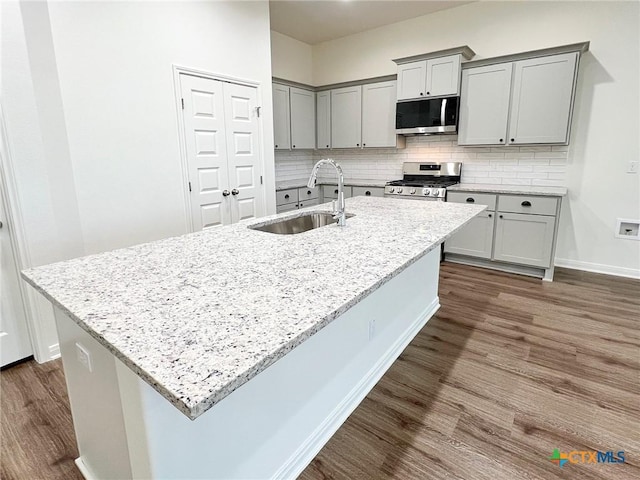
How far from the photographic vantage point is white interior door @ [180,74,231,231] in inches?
125

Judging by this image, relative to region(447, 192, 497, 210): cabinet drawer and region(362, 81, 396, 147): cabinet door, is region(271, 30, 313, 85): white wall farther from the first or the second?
region(447, 192, 497, 210): cabinet drawer

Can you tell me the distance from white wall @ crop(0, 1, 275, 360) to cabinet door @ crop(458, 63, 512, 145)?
8.48 ft

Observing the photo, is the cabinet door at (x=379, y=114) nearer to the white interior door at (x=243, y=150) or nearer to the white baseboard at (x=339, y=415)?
the white interior door at (x=243, y=150)

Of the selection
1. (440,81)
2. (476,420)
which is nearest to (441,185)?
(440,81)

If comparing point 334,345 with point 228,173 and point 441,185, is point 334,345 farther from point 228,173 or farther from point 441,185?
point 441,185

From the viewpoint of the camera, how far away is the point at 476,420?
6.06ft

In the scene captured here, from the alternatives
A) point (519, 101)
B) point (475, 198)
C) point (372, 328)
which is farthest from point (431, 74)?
point (372, 328)

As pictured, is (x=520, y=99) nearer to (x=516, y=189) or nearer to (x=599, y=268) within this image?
(x=516, y=189)

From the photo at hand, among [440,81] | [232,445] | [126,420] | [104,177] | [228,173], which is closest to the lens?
[126,420]

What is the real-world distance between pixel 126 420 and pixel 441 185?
12.7 feet

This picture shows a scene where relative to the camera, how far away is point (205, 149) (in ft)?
11.0

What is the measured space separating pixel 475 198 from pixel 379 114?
1.72m

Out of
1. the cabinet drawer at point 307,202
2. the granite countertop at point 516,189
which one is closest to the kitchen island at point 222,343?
the granite countertop at point 516,189

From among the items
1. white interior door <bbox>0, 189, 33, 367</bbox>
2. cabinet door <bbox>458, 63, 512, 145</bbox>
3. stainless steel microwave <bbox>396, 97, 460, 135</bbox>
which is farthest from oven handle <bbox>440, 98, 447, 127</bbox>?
white interior door <bbox>0, 189, 33, 367</bbox>
